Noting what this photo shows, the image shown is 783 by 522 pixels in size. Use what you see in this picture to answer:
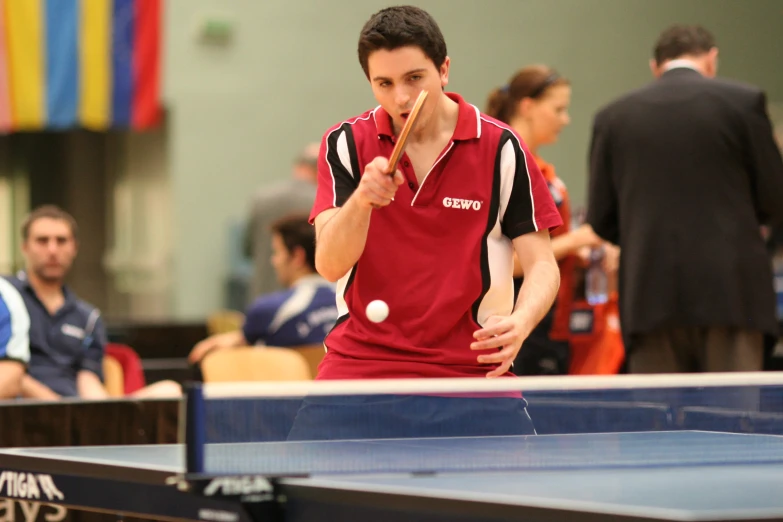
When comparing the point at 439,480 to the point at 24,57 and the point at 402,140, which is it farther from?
the point at 24,57

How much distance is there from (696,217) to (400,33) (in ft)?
6.13

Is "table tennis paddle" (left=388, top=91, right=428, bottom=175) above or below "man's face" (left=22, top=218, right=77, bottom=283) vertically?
above

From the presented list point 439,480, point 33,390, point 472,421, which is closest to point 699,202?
point 472,421

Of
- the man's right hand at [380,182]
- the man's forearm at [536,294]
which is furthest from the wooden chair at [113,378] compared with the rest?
the man's right hand at [380,182]

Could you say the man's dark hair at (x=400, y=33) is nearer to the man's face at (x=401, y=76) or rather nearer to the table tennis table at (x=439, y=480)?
the man's face at (x=401, y=76)

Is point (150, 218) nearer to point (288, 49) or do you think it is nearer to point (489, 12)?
point (288, 49)

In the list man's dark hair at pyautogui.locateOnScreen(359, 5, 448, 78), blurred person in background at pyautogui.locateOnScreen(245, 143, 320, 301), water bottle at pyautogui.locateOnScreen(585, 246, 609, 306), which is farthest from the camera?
blurred person in background at pyautogui.locateOnScreen(245, 143, 320, 301)

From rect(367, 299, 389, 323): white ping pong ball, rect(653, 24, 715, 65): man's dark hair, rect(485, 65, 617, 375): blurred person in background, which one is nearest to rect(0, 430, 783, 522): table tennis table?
rect(367, 299, 389, 323): white ping pong ball

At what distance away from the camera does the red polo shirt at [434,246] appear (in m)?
2.37

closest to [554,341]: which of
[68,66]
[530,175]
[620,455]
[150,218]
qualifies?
[530,175]

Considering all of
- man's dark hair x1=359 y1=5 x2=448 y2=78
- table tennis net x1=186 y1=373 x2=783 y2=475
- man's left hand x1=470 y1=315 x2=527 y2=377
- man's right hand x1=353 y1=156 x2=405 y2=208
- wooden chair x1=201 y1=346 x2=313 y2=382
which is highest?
man's dark hair x1=359 y1=5 x2=448 y2=78

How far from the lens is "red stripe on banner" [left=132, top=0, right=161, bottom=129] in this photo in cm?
1000

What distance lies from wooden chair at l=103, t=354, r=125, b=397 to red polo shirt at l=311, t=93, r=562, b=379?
3.14 meters

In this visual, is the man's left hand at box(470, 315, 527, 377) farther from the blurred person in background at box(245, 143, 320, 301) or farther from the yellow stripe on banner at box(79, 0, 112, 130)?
the yellow stripe on banner at box(79, 0, 112, 130)
